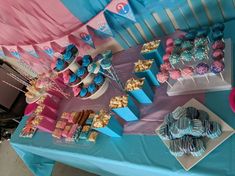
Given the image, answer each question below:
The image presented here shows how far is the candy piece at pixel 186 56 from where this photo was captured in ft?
3.90

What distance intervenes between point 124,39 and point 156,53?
35cm

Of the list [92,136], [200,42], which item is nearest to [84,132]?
[92,136]

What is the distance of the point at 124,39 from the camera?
169 centimetres

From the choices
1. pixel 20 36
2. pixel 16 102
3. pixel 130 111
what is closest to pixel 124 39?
pixel 130 111

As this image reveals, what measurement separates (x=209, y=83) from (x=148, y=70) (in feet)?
0.91

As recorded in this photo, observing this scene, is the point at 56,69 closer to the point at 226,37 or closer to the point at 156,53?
the point at 156,53

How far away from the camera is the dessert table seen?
1.03 m

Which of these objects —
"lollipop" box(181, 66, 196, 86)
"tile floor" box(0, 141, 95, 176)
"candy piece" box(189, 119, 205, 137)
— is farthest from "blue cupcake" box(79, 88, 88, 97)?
"tile floor" box(0, 141, 95, 176)

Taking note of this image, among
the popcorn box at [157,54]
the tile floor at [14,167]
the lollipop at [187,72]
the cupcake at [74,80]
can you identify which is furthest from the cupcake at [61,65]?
the tile floor at [14,167]

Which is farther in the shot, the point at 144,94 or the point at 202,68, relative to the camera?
the point at 144,94

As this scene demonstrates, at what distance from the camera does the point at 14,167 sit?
118 inches

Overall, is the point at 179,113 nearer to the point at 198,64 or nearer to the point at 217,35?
the point at 198,64

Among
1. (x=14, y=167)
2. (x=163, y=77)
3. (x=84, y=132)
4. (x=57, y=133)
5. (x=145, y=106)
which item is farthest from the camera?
(x=14, y=167)

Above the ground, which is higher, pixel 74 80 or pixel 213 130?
pixel 74 80
